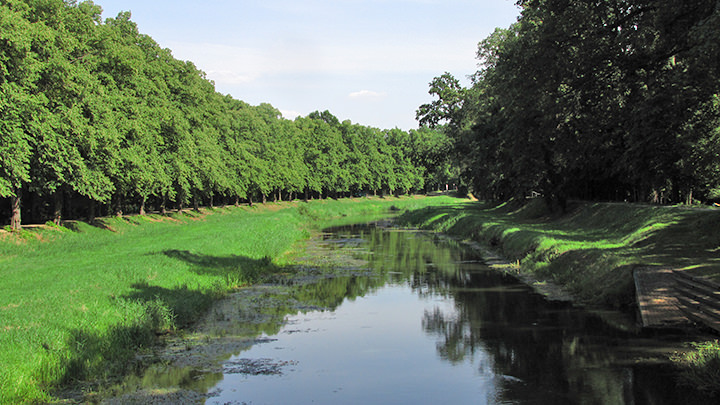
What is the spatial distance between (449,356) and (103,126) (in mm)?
32687

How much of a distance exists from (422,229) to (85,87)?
1287 inches

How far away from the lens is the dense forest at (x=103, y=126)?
102ft

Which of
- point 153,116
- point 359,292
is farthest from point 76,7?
point 359,292

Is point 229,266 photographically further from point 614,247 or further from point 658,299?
point 658,299

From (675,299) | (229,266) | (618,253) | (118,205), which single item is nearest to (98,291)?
(229,266)

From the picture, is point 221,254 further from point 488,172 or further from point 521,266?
point 488,172

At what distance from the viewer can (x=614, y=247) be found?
76.5 ft

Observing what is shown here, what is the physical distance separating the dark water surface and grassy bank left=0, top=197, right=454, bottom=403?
308 centimetres

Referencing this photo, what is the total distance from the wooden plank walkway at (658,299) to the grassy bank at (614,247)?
85cm

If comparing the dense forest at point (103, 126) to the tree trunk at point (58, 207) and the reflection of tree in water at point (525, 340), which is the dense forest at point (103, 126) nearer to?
the tree trunk at point (58, 207)

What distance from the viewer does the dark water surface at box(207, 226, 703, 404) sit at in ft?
37.2

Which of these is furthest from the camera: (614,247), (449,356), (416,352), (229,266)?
(229,266)

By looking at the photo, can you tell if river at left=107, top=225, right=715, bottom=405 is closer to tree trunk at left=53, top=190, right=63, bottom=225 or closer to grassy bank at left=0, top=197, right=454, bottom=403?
grassy bank at left=0, top=197, right=454, bottom=403

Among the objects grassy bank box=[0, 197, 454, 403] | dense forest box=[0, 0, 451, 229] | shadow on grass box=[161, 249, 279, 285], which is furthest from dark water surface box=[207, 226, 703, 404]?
dense forest box=[0, 0, 451, 229]
